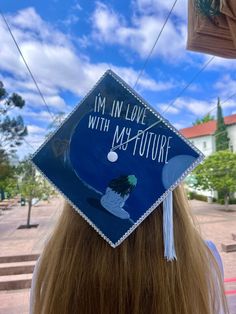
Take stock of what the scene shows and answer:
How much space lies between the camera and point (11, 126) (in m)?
6.51

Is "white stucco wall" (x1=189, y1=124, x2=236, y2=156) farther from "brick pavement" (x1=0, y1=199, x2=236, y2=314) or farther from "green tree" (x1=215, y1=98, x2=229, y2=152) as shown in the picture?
"brick pavement" (x1=0, y1=199, x2=236, y2=314)

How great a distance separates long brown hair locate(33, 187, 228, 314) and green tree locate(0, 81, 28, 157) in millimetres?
5848

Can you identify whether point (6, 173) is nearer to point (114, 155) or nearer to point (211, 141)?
point (114, 155)

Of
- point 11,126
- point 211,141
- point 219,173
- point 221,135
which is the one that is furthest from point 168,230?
point 211,141

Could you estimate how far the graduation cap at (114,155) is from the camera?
0.34 meters

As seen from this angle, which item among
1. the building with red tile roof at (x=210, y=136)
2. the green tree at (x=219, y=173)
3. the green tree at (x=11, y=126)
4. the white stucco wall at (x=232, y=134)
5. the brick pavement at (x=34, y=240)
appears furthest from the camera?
the building with red tile roof at (x=210, y=136)

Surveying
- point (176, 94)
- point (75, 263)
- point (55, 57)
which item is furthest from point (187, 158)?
point (55, 57)

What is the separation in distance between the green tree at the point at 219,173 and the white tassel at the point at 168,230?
807 cm

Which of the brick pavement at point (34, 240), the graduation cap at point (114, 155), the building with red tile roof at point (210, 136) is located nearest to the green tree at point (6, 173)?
the brick pavement at point (34, 240)

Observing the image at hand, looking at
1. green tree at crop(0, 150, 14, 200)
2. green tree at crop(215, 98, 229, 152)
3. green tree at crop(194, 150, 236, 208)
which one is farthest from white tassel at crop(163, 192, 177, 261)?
green tree at crop(215, 98, 229, 152)

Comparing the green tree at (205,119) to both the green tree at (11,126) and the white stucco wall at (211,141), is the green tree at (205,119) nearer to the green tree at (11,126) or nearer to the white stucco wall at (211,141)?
the white stucco wall at (211,141)

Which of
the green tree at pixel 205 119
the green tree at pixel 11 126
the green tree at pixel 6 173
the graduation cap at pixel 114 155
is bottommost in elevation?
the green tree at pixel 6 173

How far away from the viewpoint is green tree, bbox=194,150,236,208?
8.19 meters

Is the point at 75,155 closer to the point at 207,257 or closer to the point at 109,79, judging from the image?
the point at 109,79
